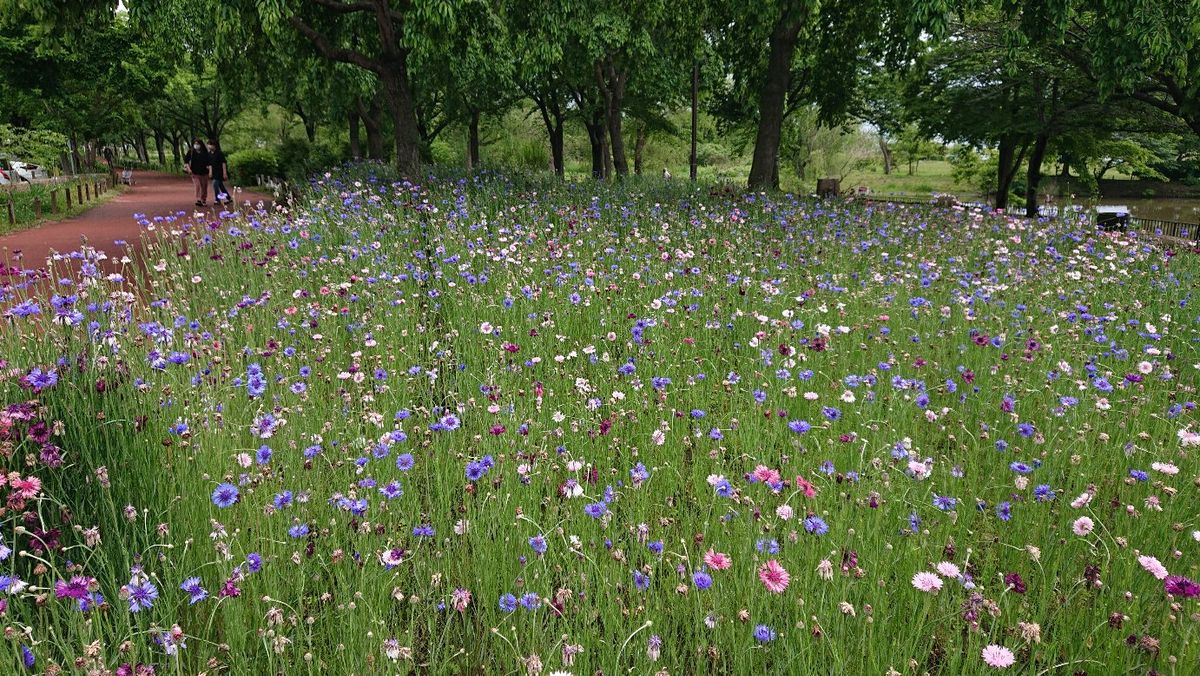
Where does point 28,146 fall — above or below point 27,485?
above

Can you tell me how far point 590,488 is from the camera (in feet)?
9.36

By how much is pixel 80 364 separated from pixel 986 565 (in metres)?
3.73

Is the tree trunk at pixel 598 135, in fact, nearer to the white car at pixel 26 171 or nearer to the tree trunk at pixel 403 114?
the tree trunk at pixel 403 114

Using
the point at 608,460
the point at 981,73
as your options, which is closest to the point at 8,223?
A: the point at 608,460

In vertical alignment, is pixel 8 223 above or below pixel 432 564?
above

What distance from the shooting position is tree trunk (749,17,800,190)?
13.8 metres

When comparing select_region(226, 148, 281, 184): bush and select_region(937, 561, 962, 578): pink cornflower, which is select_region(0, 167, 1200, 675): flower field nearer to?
select_region(937, 561, 962, 578): pink cornflower

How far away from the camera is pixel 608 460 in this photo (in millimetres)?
3203

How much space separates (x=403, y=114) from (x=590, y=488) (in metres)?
12.7

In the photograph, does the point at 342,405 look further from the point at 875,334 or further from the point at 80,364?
the point at 875,334

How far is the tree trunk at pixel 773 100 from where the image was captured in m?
13.8

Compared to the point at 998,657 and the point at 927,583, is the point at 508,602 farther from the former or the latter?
the point at 998,657

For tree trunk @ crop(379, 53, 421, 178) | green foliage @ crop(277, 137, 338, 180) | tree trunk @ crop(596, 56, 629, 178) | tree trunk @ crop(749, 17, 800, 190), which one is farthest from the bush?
tree trunk @ crop(749, 17, 800, 190)

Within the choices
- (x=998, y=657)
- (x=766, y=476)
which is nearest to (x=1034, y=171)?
(x=766, y=476)
